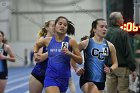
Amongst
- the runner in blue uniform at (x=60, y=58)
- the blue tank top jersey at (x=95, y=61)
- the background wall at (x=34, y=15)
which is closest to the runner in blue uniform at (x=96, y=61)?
the blue tank top jersey at (x=95, y=61)

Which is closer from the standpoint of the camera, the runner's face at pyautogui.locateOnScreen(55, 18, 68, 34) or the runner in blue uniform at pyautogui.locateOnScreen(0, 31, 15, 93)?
the runner's face at pyautogui.locateOnScreen(55, 18, 68, 34)

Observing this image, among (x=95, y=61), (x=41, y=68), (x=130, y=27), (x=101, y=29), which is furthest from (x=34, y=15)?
(x=95, y=61)

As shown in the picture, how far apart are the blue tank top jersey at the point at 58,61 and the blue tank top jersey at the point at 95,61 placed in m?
0.41

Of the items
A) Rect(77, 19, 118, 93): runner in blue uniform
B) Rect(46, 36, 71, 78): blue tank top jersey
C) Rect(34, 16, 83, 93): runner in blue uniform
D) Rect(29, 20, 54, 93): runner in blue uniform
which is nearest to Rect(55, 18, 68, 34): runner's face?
Rect(34, 16, 83, 93): runner in blue uniform

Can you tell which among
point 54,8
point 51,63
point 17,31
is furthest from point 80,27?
point 51,63

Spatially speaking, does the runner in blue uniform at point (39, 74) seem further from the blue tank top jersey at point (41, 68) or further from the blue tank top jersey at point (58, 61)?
the blue tank top jersey at point (58, 61)

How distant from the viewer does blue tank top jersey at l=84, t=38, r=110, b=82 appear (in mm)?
6711

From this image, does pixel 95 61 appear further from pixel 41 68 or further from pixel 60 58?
pixel 41 68

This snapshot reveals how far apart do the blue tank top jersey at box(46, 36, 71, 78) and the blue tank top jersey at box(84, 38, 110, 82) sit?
1.34 ft

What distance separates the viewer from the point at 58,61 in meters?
6.41

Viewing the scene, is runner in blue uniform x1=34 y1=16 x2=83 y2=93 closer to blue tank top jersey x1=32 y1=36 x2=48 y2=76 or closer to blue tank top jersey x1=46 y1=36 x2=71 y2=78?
blue tank top jersey x1=46 y1=36 x2=71 y2=78

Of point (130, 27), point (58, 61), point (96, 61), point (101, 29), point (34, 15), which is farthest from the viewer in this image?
point (34, 15)

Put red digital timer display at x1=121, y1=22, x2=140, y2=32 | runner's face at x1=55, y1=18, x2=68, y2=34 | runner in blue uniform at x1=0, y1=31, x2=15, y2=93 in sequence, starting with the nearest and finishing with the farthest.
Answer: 1. runner's face at x1=55, y1=18, x2=68, y2=34
2. runner in blue uniform at x1=0, y1=31, x2=15, y2=93
3. red digital timer display at x1=121, y1=22, x2=140, y2=32

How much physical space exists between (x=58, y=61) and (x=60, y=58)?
0.05 meters
